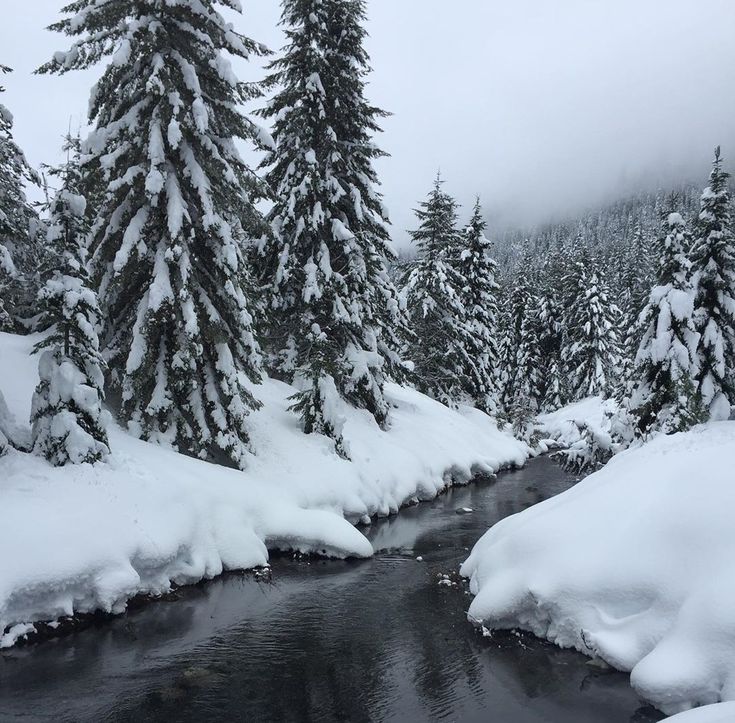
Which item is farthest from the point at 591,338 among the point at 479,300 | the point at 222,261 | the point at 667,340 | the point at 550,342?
the point at 222,261

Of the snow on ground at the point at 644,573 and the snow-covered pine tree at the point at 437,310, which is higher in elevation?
the snow-covered pine tree at the point at 437,310

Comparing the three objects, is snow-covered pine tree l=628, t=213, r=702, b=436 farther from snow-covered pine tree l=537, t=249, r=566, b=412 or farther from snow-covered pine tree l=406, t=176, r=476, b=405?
snow-covered pine tree l=537, t=249, r=566, b=412

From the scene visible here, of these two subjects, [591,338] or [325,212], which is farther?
[591,338]

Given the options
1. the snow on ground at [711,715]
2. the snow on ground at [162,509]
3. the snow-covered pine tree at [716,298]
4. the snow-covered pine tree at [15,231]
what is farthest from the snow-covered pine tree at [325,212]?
the snow on ground at [711,715]

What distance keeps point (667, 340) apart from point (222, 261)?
14.5m

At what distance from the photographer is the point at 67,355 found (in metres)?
11.5

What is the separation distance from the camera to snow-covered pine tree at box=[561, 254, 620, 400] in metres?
46.6

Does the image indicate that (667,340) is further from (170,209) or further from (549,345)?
(549,345)

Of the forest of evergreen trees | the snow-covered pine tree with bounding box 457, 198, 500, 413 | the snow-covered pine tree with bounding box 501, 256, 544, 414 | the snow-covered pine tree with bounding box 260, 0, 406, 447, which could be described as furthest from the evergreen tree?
the snow-covered pine tree with bounding box 260, 0, 406, 447

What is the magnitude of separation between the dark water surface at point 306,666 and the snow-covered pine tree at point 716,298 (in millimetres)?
12536

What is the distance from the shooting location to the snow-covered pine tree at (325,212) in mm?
20078

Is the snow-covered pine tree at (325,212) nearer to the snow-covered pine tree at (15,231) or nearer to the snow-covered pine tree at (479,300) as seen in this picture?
the snow-covered pine tree at (15,231)

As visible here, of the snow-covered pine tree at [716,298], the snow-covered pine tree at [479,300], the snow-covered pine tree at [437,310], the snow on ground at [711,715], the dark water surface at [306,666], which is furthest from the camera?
the snow-covered pine tree at [479,300]

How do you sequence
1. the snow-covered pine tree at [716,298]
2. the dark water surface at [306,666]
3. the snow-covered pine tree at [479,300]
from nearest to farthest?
1. the dark water surface at [306,666]
2. the snow-covered pine tree at [716,298]
3. the snow-covered pine tree at [479,300]
